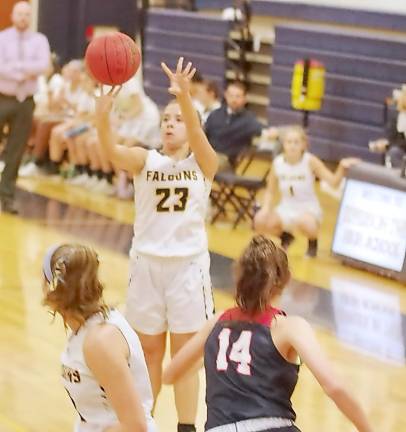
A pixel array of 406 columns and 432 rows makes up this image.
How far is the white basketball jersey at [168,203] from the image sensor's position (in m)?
5.38

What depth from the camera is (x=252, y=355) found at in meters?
3.74

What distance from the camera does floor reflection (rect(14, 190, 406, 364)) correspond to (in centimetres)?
780

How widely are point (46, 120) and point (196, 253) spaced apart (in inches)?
355

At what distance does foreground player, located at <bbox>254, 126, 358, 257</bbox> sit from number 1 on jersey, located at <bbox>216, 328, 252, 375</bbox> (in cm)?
643

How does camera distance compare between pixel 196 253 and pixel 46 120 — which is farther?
pixel 46 120

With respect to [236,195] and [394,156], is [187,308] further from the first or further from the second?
[394,156]

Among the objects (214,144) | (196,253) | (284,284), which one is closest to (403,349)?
(196,253)

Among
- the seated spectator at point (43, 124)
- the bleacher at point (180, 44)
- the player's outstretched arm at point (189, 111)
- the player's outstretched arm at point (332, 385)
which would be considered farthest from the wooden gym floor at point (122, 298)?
the bleacher at point (180, 44)

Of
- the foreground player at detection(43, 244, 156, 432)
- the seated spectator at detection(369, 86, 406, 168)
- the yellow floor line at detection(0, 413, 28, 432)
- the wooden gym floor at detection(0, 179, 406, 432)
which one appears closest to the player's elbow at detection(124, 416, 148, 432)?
the foreground player at detection(43, 244, 156, 432)

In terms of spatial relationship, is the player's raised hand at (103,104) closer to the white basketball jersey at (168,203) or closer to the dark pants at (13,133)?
the white basketball jersey at (168,203)

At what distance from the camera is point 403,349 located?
25.0 ft

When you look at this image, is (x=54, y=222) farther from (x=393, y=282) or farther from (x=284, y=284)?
(x=284, y=284)

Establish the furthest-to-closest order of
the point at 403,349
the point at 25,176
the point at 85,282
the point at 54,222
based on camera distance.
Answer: the point at 25,176 < the point at 54,222 < the point at 403,349 < the point at 85,282

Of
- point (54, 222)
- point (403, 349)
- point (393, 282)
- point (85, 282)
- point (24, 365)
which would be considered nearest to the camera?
point (85, 282)
